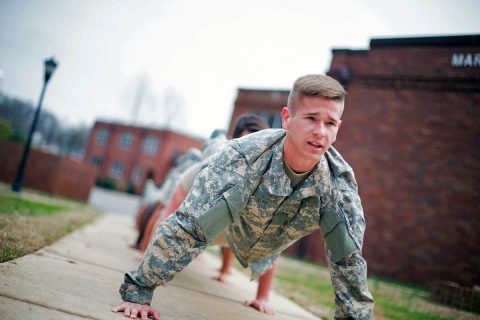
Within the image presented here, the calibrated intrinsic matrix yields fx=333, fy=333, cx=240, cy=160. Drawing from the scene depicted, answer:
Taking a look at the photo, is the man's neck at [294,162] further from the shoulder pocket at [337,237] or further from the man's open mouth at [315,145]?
the shoulder pocket at [337,237]

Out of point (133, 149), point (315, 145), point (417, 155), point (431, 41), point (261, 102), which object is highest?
point (431, 41)

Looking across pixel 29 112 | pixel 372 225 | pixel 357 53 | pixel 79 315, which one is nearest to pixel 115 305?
pixel 79 315

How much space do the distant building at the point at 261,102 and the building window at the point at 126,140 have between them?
22.4 m

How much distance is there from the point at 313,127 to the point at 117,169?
1505 inches

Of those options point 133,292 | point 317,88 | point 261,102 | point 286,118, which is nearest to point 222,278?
point 133,292

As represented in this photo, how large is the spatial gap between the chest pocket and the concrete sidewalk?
79 centimetres

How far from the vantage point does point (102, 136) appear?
3878 cm

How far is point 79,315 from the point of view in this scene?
4.65 ft

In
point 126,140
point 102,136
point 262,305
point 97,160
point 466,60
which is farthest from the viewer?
point 102,136

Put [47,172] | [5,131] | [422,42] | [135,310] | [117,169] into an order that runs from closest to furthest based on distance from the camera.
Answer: [135,310]
[422,42]
[47,172]
[5,131]
[117,169]

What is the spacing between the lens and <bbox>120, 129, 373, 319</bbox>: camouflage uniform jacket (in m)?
1.67

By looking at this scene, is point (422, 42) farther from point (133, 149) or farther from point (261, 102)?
point (133, 149)

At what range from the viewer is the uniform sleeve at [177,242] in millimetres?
1653

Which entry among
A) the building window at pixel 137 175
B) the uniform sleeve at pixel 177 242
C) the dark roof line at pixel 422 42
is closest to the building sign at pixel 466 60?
the dark roof line at pixel 422 42
